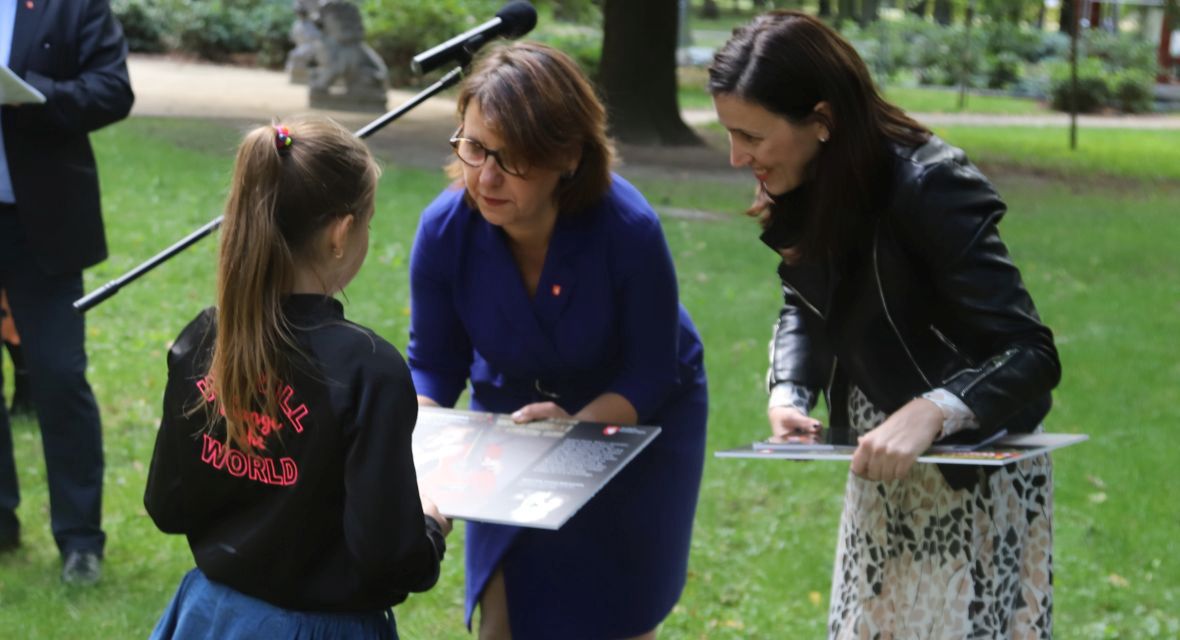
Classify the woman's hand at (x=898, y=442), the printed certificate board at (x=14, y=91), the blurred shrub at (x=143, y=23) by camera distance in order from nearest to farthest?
the woman's hand at (x=898, y=442) < the printed certificate board at (x=14, y=91) < the blurred shrub at (x=143, y=23)

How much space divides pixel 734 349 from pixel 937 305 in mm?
5756

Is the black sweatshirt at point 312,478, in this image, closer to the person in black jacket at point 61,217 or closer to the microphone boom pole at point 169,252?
the microphone boom pole at point 169,252

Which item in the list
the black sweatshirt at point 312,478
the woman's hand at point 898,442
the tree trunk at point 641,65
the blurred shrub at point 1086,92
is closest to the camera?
the black sweatshirt at point 312,478

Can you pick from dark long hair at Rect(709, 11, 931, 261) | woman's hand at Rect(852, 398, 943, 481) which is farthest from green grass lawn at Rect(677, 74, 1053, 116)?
woman's hand at Rect(852, 398, 943, 481)

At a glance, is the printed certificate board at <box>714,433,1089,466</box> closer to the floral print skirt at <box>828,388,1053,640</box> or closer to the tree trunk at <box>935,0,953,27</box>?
the floral print skirt at <box>828,388,1053,640</box>

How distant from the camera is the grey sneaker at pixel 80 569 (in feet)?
16.8

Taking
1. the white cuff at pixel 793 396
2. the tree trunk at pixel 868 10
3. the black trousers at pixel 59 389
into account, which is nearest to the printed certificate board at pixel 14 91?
the black trousers at pixel 59 389

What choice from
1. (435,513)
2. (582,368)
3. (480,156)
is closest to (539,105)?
(480,156)

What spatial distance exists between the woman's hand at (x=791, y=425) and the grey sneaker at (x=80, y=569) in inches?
122

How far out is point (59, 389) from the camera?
16.5 feet

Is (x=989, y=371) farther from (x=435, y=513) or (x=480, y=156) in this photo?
(x=480, y=156)

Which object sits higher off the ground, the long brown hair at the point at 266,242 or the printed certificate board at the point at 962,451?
the long brown hair at the point at 266,242

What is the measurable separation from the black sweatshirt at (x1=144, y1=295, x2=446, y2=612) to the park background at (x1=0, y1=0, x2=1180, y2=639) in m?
0.89

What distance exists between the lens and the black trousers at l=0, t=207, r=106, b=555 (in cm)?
492
